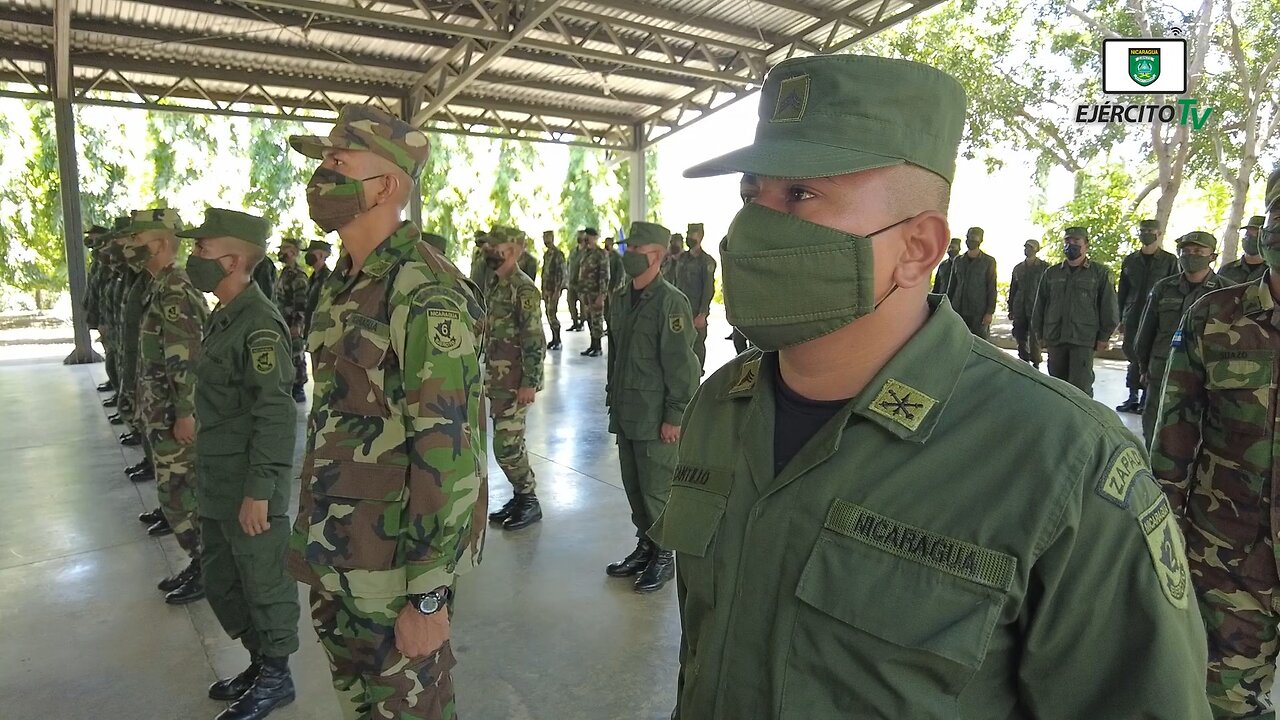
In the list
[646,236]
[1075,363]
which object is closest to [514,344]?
[646,236]

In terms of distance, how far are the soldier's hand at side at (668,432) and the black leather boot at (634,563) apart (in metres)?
0.56

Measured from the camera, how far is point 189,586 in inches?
151

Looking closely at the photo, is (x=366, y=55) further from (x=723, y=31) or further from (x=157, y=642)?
(x=157, y=642)

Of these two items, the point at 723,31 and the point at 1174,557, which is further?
the point at 723,31

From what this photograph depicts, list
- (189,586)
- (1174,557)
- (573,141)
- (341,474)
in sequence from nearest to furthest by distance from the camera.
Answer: (1174,557) < (341,474) < (189,586) < (573,141)

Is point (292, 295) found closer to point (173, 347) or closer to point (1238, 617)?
point (173, 347)

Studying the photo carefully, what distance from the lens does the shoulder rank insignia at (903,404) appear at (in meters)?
1.04

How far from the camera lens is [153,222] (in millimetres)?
4133

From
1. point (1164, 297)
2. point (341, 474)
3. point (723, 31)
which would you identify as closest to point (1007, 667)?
point (341, 474)

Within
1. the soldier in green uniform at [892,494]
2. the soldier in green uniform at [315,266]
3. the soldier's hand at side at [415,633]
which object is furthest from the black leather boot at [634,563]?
the soldier in green uniform at [315,266]

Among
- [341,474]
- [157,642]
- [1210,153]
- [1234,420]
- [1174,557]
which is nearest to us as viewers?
[1174,557]

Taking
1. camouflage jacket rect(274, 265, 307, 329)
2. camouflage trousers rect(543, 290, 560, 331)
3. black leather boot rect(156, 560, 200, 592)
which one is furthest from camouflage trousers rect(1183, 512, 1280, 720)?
camouflage trousers rect(543, 290, 560, 331)

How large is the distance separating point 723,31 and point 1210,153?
8.83 metres

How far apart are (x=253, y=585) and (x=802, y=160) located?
2.61 metres
